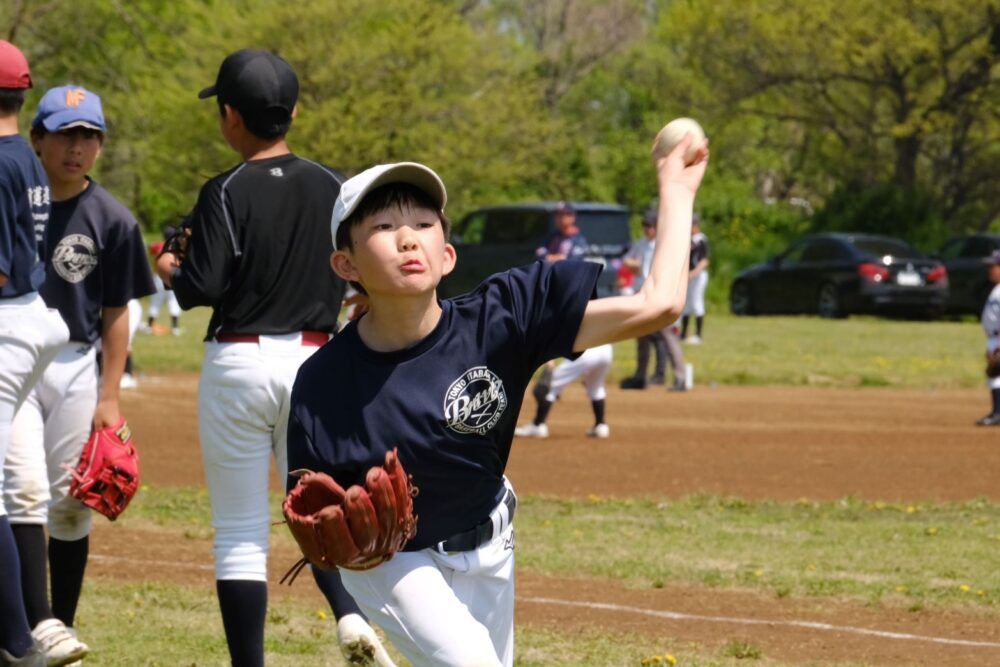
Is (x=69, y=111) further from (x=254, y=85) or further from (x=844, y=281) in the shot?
(x=844, y=281)

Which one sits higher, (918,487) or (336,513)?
(336,513)

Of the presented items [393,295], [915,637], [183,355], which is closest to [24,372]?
[393,295]

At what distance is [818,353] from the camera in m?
22.3

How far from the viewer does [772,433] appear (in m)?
14.2

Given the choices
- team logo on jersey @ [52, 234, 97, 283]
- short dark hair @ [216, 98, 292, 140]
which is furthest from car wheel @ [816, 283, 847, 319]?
short dark hair @ [216, 98, 292, 140]

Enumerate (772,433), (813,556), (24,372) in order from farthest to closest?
(772,433)
(813,556)
(24,372)

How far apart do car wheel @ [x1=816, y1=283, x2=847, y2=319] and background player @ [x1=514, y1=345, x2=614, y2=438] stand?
1723 cm

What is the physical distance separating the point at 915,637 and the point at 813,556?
1893 mm

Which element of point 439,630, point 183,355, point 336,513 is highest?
point 336,513

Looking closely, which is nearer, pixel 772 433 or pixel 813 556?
pixel 813 556

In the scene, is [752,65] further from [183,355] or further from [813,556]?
[813,556]

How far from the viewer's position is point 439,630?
371cm

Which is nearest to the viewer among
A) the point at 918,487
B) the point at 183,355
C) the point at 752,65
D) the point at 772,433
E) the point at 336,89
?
the point at 918,487

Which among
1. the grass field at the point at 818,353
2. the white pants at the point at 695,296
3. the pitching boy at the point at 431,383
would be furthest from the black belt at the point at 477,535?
the white pants at the point at 695,296
